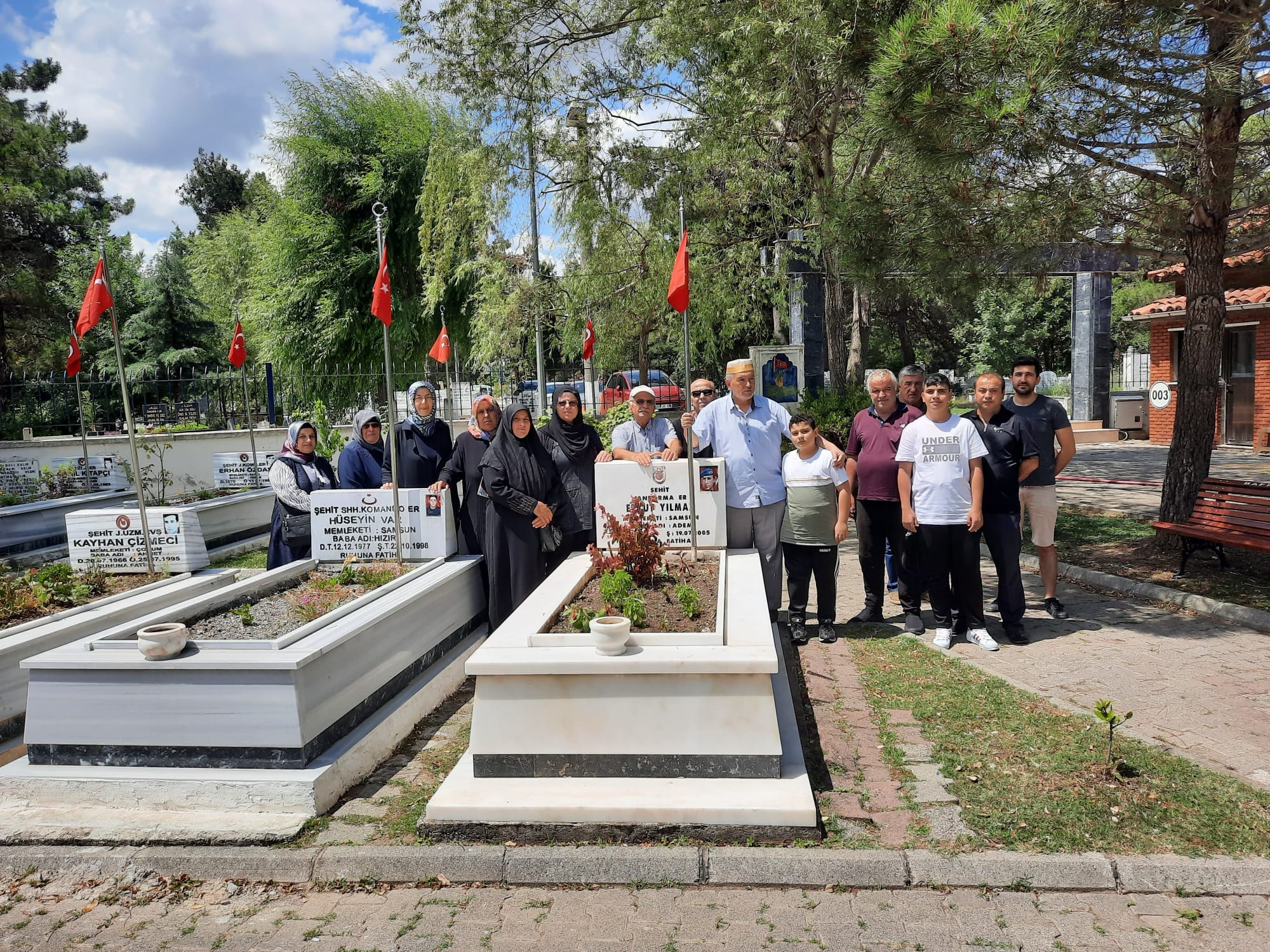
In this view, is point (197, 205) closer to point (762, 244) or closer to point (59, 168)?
point (59, 168)

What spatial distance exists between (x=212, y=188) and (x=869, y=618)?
5833 centimetres

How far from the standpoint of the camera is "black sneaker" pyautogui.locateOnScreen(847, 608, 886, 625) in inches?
268

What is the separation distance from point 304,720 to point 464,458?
2.94 metres

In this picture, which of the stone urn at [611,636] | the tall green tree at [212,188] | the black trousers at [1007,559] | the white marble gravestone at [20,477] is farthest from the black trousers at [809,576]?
the tall green tree at [212,188]

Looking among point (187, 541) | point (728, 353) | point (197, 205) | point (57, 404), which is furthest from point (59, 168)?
point (197, 205)

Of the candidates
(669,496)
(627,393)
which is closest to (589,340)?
(627,393)

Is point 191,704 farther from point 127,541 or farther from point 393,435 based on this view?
point 127,541

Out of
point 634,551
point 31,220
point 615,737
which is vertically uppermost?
point 31,220

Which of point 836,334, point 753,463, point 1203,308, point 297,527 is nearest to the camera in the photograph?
point 753,463

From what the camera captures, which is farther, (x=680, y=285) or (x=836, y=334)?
(x=836, y=334)

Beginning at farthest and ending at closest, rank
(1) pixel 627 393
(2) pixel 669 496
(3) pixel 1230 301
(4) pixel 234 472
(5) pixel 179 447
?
(1) pixel 627 393 < (5) pixel 179 447 < (3) pixel 1230 301 < (4) pixel 234 472 < (2) pixel 669 496

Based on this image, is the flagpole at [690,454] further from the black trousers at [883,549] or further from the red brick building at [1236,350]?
the red brick building at [1236,350]

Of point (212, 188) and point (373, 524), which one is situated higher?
point (212, 188)

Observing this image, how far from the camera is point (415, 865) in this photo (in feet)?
12.2
